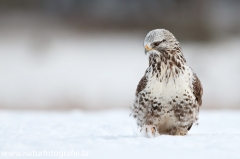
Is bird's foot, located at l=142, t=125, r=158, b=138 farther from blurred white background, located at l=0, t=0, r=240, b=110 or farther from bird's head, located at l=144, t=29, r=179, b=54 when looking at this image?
blurred white background, located at l=0, t=0, r=240, b=110

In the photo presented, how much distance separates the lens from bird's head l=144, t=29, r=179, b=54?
3.84 meters

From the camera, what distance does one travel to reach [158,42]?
3.87 meters

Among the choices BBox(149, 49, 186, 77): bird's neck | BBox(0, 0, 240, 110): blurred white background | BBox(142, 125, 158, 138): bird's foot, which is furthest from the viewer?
BBox(0, 0, 240, 110): blurred white background

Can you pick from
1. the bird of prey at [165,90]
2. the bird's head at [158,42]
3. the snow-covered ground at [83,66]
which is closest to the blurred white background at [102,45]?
the snow-covered ground at [83,66]

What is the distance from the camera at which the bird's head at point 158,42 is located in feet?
12.6

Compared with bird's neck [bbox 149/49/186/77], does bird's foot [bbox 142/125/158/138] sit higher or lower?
lower

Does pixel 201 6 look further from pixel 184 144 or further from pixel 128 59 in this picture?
pixel 184 144

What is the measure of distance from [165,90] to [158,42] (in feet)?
1.16

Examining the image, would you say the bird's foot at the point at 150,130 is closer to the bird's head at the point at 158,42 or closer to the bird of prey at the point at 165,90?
the bird of prey at the point at 165,90

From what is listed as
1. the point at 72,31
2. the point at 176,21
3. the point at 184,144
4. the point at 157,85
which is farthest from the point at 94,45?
the point at 184,144

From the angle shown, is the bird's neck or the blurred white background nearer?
the bird's neck

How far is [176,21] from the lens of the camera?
10352 mm

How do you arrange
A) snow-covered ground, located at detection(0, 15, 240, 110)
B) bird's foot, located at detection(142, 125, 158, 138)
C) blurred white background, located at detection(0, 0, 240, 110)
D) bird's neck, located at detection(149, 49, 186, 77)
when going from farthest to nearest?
blurred white background, located at detection(0, 0, 240, 110) → snow-covered ground, located at detection(0, 15, 240, 110) → bird's neck, located at detection(149, 49, 186, 77) → bird's foot, located at detection(142, 125, 158, 138)

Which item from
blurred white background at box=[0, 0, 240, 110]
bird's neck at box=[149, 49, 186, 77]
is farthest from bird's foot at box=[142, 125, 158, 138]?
blurred white background at box=[0, 0, 240, 110]
